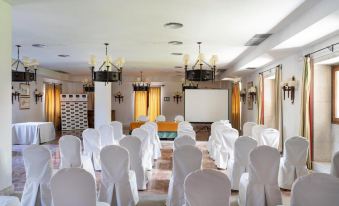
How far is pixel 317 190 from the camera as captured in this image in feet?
7.38

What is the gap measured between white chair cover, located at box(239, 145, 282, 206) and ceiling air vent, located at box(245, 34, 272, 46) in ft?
11.2

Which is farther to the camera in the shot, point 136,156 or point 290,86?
point 290,86

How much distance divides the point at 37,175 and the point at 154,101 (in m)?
13.3

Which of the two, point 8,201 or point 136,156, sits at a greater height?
point 8,201

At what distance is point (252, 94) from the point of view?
11055 mm

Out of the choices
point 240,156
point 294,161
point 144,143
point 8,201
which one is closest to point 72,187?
point 8,201

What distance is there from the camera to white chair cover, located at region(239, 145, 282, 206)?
12.0 ft

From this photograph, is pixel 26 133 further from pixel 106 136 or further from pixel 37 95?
pixel 106 136

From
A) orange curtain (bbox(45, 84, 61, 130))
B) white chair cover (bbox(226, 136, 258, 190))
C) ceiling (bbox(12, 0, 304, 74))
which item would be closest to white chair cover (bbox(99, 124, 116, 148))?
ceiling (bbox(12, 0, 304, 74))

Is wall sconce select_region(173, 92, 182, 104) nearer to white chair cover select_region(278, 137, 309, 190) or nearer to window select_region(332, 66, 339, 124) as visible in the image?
window select_region(332, 66, 339, 124)

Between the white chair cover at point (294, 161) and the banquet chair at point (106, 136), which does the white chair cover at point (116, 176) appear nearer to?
the white chair cover at point (294, 161)

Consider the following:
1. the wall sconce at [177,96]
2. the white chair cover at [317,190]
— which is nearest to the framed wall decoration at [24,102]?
the wall sconce at [177,96]

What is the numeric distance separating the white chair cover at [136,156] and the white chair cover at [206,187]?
241 centimetres

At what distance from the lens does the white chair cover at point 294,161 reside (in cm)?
462
